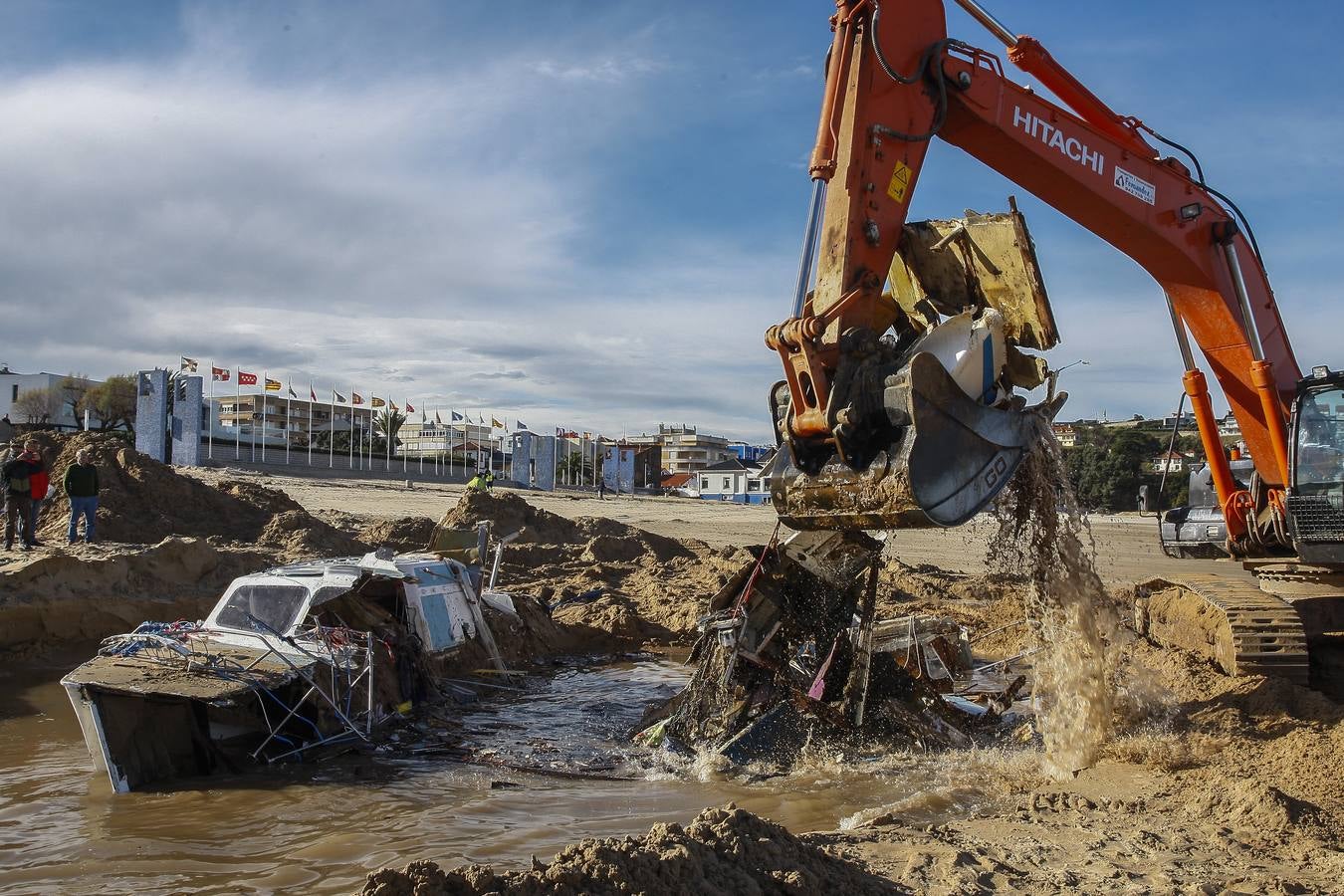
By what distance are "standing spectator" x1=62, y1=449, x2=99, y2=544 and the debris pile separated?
422 inches

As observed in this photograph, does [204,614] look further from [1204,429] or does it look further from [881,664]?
[1204,429]

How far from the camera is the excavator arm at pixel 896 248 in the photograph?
5.84 meters

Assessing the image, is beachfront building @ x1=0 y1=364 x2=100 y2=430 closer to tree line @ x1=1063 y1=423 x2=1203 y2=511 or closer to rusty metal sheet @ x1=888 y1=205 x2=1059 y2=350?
tree line @ x1=1063 y1=423 x2=1203 y2=511

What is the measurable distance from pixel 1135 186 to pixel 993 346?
2.32 metres

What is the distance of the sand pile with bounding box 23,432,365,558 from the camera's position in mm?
17062

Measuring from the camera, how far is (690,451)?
123 m

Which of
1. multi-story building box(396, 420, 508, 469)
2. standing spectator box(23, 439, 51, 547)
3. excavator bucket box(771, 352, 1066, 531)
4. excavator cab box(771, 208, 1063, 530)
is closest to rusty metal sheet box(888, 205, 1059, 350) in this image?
excavator cab box(771, 208, 1063, 530)

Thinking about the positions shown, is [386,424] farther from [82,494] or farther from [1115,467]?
[82,494]

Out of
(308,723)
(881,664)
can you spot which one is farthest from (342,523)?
(881,664)

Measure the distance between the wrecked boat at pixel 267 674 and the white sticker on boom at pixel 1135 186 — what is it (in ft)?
22.4

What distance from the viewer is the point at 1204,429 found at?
324 inches

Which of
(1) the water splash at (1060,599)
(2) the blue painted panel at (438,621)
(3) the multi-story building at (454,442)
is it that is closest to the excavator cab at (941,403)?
(1) the water splash at (1060,599)

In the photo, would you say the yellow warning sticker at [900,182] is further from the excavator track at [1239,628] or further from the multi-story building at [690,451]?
the multi-story building at [690,451]

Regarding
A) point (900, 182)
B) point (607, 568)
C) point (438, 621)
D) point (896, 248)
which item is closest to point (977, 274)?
point (896, 248)
